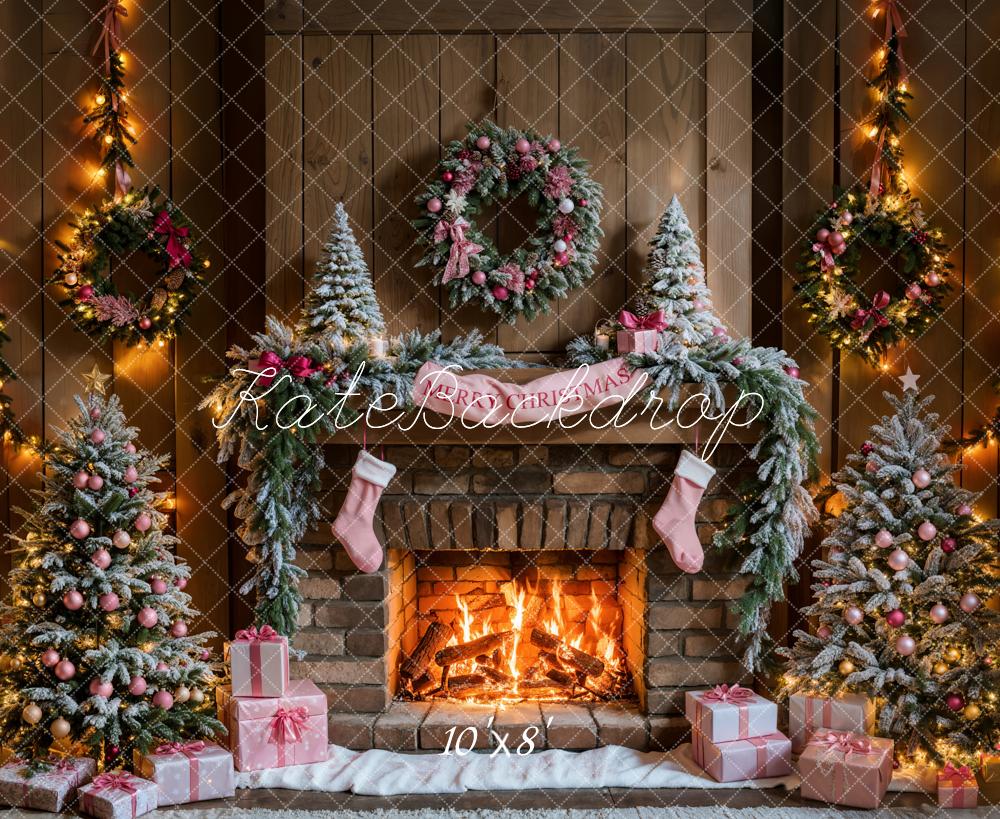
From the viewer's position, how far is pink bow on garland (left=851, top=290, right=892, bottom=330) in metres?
3.87

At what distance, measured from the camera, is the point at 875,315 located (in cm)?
388

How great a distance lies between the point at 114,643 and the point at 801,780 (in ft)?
7.37

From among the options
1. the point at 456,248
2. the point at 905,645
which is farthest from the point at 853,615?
the point at 456,248

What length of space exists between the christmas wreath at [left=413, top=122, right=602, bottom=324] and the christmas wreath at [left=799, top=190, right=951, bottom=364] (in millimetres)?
860

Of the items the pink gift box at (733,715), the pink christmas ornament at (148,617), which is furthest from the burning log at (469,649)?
the pink christmas ornament at (148,617)

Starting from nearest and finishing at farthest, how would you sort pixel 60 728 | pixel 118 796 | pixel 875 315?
pixel 118 796 → pixel 60 728 → pixel 875 315

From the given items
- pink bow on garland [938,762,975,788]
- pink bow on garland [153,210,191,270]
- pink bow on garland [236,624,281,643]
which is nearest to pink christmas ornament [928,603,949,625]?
pink bow on garland [938,762,975,788]

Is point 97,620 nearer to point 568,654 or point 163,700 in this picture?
point 163,700

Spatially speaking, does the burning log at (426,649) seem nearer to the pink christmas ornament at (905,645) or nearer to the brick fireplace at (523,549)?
the brick fireplace at (523,549)

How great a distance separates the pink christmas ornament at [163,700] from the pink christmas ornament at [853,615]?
2238mm

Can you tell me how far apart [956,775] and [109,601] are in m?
2.72

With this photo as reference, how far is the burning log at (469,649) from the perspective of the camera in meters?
4.02

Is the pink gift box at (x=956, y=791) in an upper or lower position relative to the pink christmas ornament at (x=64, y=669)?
lower

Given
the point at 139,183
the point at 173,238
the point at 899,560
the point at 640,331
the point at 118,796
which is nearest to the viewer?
the point at 118,796
